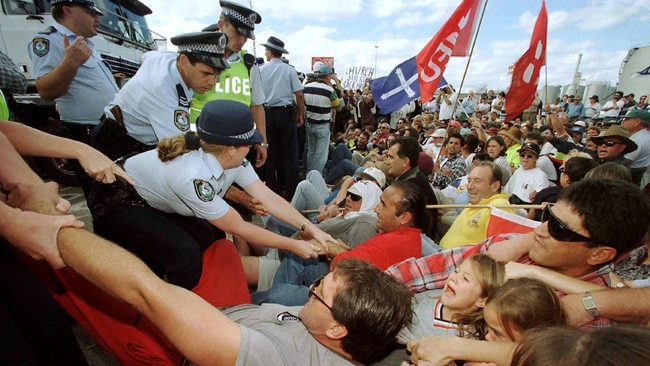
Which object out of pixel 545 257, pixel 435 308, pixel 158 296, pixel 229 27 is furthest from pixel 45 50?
pixel 545 257

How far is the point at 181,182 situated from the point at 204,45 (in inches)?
39.1

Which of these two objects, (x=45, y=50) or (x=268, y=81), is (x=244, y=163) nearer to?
(x=45, y=50)

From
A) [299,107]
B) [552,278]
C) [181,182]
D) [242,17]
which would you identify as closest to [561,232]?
[552,278]

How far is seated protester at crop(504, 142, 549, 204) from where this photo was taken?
420 centimetres

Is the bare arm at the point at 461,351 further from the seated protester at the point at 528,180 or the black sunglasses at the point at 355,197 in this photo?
the seated protester at the point at 528,180

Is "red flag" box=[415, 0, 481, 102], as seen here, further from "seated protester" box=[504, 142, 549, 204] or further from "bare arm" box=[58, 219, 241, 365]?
"bare arm" box=[58, 219, 241, 365]

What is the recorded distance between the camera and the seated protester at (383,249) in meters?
2.07

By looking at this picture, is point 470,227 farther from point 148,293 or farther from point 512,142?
point 512,142

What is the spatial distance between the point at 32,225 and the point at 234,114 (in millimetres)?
1158

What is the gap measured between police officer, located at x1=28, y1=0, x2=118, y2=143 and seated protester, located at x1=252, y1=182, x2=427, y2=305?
6.47ft

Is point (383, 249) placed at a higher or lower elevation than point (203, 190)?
lower

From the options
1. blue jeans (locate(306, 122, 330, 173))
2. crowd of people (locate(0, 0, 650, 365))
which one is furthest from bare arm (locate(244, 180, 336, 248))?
blue jeans (locate(306, 122, 330, 173))

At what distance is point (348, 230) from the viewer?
2783mm

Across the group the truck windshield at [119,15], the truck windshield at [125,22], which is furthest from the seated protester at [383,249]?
the truck windshield at [125,22]
